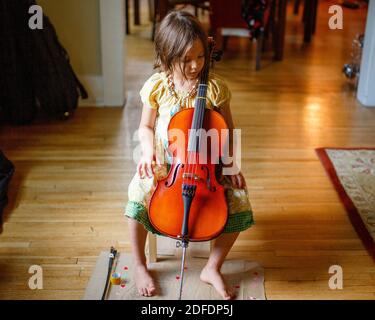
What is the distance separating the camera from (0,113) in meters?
2.91

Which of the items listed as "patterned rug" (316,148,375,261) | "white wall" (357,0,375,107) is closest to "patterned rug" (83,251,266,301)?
"patterned rug" (316,148,375,261)

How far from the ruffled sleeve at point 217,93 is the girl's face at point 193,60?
0.08 meters

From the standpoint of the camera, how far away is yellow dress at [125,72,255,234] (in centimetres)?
167

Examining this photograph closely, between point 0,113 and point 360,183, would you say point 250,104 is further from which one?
point 0,113

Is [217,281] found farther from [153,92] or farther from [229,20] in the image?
[229,20]

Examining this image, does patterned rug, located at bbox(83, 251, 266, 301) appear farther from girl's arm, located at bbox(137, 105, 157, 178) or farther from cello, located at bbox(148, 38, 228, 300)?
girl's arm, located at bbox(137, 105, 157, 178)

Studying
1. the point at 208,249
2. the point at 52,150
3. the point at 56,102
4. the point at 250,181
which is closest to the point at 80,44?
the point at 56,102

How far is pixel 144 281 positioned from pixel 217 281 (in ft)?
0.71

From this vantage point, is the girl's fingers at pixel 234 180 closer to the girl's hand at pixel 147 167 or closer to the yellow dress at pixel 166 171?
the yellow dress at pixel 166 171

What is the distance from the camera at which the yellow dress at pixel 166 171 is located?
1.67m

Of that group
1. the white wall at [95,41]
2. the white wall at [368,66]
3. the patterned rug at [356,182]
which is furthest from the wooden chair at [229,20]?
the patterned rug at [356,182]

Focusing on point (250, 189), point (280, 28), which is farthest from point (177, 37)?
point (280, 28)
